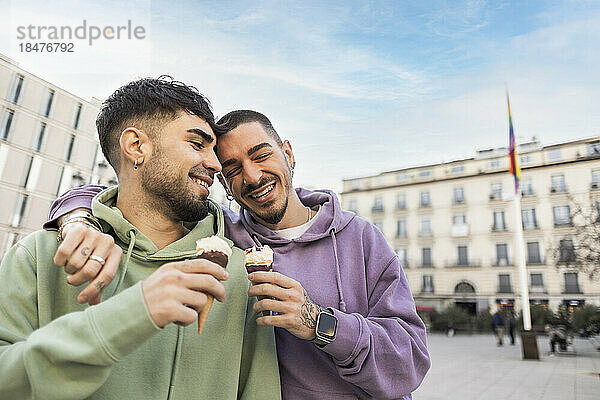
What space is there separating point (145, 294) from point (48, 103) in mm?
38681

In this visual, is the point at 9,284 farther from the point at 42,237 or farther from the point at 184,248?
the point at 184,248

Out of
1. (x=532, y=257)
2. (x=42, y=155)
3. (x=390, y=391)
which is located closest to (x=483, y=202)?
(x=532, y=257)

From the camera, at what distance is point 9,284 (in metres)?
1.56

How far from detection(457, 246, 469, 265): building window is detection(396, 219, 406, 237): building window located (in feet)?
19.2

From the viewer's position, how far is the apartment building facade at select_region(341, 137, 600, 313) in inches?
1502

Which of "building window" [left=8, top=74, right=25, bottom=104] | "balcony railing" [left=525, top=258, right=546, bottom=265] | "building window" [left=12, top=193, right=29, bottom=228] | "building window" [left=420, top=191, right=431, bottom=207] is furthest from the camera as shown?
"building window" [left=420, top=191, right=431, bottom=207]

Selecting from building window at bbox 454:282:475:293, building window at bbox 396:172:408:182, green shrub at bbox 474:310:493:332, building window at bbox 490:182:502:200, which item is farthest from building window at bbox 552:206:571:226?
building window at bbox 396:172:408:182

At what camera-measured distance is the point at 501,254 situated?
4050cm

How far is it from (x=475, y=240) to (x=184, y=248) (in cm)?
4416

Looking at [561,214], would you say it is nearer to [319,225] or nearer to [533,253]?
[533,253]

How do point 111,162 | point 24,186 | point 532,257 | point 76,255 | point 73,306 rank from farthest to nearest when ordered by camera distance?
point 532,257 < point 24,186 < point 111,162 < point 73,306 < point 76,255

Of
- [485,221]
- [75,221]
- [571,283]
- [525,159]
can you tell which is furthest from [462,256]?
[75,221]

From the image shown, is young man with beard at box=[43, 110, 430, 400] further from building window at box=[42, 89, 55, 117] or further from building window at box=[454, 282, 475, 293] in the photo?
building window at box=[454, 282, 475, 293]

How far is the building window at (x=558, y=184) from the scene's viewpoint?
39.2m
